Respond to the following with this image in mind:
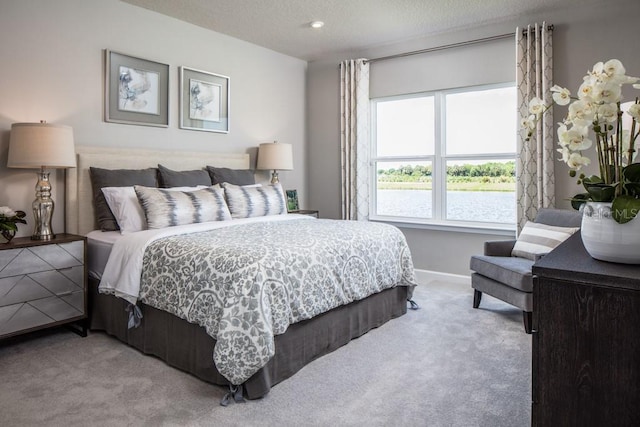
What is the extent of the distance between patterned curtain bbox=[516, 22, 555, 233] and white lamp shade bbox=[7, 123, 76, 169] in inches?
150

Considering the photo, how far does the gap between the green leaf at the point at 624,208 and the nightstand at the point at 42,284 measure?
307 cm

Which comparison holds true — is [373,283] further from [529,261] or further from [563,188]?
[563,188]

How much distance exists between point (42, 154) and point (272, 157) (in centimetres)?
230

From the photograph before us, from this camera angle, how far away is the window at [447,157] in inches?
173

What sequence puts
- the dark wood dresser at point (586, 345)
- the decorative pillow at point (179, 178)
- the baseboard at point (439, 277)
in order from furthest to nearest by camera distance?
the baseboard at point (439, 277)
the decorative pillow at point (179, 178)
the dark wood dresser at point (586, 345)

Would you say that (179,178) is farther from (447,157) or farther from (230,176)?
(447,157)

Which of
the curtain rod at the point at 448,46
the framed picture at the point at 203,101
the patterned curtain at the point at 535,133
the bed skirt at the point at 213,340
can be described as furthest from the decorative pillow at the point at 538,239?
the framed picture at the point at 203,101

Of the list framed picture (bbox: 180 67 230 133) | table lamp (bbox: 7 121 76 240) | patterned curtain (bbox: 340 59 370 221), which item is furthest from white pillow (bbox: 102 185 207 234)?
patterned curtain (bbox: 340 59 370 221)

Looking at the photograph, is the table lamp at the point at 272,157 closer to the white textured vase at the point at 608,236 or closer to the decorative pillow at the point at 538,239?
the decorative pillow at the point at 538,239

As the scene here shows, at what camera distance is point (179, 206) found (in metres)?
3.26

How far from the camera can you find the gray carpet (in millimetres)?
2025

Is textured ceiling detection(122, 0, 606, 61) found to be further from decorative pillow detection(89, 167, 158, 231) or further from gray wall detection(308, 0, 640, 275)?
decorative pillow detection(89, 167, 158, 231)

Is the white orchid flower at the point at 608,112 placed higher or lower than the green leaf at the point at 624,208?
higher

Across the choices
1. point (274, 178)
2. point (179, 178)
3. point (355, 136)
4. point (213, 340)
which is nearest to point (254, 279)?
point (213, 340)
